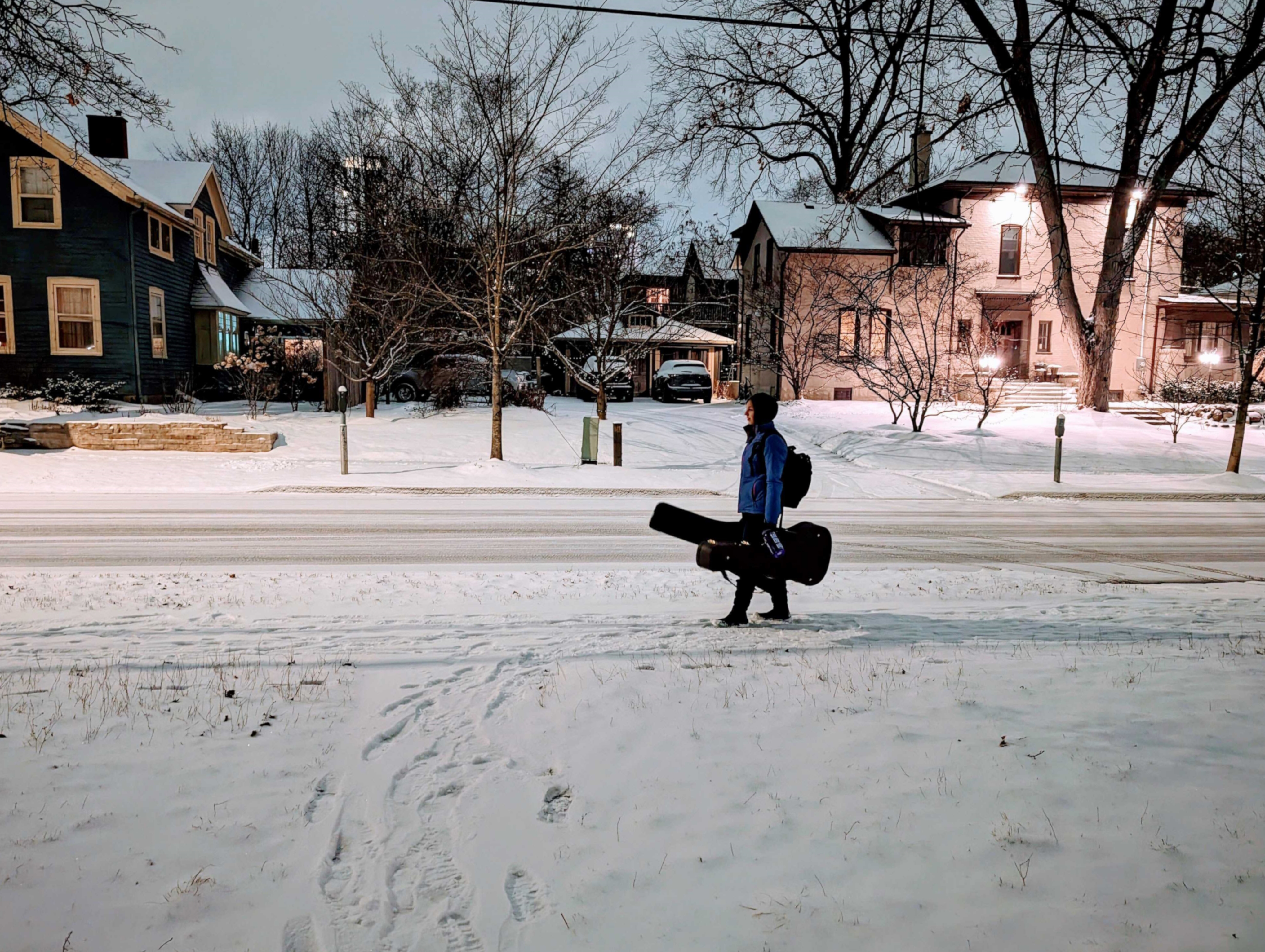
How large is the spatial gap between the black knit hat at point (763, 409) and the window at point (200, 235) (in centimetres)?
2951

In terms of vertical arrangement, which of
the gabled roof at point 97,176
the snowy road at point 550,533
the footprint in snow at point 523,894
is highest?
the gabled roof at point 97,176

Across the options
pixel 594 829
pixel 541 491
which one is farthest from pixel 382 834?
pixel 541 491

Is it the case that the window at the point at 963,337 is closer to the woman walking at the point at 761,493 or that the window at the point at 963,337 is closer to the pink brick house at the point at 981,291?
the pink brick house at the point at 981,291

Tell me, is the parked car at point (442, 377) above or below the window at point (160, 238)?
below

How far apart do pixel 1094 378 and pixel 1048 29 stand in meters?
21.8

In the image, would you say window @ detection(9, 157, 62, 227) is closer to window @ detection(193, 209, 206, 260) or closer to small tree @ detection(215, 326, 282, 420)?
window @ detection(193, 209, 206, 260)

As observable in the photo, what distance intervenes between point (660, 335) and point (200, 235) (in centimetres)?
1767

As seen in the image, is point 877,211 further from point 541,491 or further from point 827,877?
point 827,877

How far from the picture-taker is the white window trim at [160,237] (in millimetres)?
26438

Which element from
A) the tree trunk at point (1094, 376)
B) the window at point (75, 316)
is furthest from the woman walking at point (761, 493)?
the window at point (75, 316)

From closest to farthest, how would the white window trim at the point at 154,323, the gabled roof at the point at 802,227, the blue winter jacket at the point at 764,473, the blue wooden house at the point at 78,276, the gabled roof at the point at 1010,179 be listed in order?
the blue winter jacket at the point at 764,473 → the gabled roof at the point at 1010,179 → the blue wooden house at the point at 78,276 → the white window trim at the point at 154,323 → the gabled roof at the point at 802,227

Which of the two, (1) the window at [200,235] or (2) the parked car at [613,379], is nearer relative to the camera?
(2) the parked car at [613,379]

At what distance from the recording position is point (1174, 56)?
6375 mm

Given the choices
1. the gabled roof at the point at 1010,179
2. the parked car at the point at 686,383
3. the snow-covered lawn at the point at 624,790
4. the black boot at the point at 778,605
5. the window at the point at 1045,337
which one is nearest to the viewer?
the snow-covered lawn at the point at 624,790
